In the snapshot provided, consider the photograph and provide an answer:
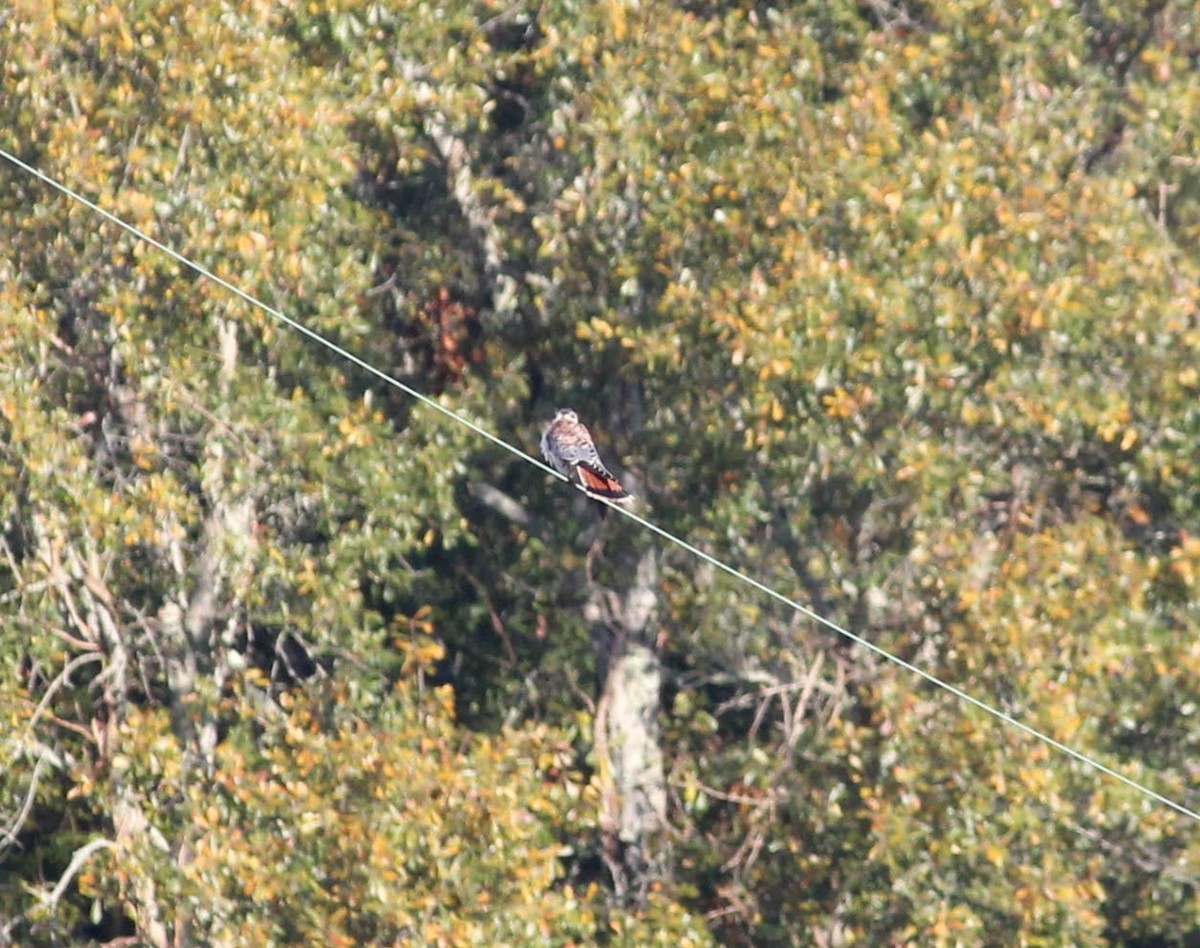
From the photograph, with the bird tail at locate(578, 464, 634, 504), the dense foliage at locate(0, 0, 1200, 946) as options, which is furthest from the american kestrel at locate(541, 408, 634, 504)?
the dense foliage at locate(0, 0, 1200, 946)

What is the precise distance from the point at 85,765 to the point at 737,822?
3.40 metres

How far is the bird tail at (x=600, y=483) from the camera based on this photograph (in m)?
10.7

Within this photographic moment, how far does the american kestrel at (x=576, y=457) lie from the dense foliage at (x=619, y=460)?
6.66 ft

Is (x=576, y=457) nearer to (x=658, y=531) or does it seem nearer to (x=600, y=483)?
(x=600, y=483)

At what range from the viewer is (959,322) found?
43.6 feet

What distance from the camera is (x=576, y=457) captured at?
1116 cm

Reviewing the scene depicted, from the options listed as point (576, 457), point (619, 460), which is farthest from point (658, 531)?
point (619, 460)

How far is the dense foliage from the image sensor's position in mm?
13453

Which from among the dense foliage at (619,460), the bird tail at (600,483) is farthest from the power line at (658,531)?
the dense foliage at (619,460)

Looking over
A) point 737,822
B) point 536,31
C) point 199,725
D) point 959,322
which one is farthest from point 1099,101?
point 199,725

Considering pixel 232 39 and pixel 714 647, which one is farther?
pixel 714 647

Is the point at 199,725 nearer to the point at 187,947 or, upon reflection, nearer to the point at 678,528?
the point at 187,947

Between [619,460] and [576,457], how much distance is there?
3708 millimetres

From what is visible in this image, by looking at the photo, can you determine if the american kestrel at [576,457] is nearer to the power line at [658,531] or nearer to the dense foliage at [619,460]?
the power line at [658,531]
